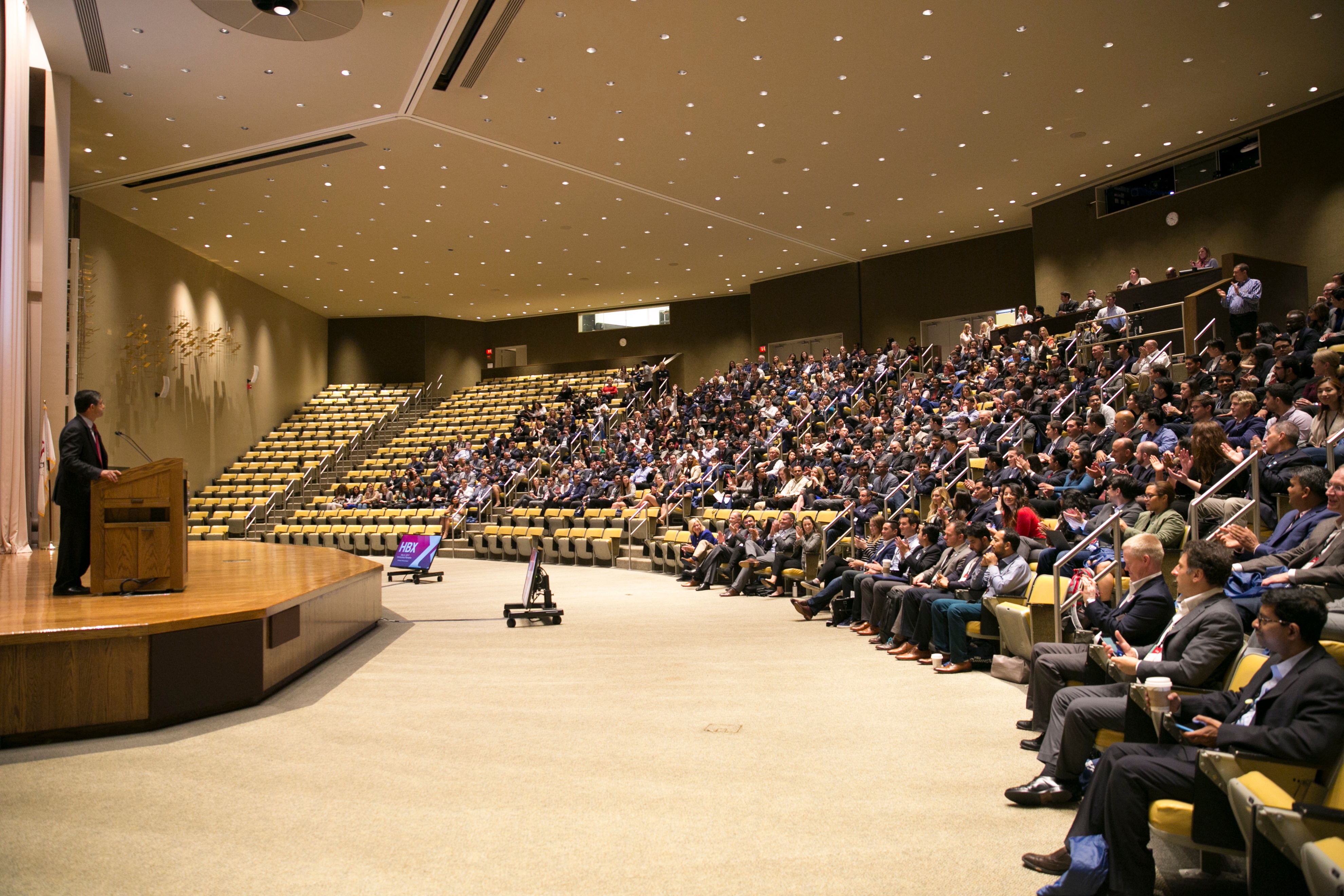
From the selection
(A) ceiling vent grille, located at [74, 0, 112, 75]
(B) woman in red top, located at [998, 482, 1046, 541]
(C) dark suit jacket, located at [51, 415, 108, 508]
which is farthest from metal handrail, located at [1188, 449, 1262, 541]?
(A) ceiling vent grille, located at [74, 0, 112, 75]

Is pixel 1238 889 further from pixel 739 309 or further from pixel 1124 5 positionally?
pixel 739 309

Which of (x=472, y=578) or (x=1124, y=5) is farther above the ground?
(x=1124, y=5)

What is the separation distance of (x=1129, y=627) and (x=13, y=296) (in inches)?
404

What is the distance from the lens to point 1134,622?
369 cm

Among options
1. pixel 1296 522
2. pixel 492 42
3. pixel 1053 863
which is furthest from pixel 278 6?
pixel 1053 863

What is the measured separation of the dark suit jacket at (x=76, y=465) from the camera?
490 centimetres

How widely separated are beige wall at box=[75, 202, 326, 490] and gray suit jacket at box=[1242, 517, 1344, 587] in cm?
1798

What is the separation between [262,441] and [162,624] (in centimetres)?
2079

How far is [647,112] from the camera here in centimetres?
1249

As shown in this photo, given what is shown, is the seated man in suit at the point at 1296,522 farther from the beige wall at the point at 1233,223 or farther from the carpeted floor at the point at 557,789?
the beige wall at the point at 1233,223

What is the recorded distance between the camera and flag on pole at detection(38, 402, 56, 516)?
9.37m

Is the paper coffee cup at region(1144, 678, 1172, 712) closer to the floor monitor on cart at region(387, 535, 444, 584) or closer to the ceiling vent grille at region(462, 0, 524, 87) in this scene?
the ceiling vent grille at region(462, 0, 524, 87)

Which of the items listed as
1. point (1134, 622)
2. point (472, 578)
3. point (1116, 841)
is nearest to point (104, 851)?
point (1116, 841)

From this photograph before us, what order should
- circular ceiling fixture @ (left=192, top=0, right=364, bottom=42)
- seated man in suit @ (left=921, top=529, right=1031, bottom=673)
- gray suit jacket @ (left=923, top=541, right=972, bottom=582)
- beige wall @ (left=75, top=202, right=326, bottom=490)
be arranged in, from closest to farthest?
1. seated man in suit @ (left=921, top=529, right=1031, bottom=673)
2. gray suit jacket @ (left=923, top=541, right=972, bottom=582)
3. circular ceiling fixture @ (left=192, top=0, right=364, bottom=42)
4. beige wall @ (left=75, top=202, right=326, bottom=490)
